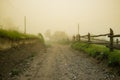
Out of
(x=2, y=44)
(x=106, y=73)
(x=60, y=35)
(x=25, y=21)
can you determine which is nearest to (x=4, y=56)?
(x=2, y=44)

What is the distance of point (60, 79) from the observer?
6.06 m

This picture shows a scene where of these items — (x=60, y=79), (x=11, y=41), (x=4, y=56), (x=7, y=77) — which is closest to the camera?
(x=60, y=79)

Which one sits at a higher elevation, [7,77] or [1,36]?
[1,36]

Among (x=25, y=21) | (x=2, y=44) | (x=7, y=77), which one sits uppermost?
(x=25, y=21)

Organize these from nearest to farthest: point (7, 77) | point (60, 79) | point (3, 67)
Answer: point (60, 79)
point (7, 77)
point (3, 67)

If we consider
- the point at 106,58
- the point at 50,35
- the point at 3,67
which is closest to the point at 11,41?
the point at 3,67

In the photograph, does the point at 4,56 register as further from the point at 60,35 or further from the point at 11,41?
the point at 60,35

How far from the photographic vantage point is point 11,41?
938 centimetres

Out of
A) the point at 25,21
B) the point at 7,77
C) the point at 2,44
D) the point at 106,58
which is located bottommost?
the point at 7,77

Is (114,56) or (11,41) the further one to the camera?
(11,41)

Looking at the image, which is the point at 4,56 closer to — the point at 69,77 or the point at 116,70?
the point at 69,77

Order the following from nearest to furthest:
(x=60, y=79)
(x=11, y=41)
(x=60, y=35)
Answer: (x=60, y=79)
(x=11, y=41)
(x=60, y=35)

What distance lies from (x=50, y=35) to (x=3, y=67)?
283 feet

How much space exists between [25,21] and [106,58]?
29597 mm
